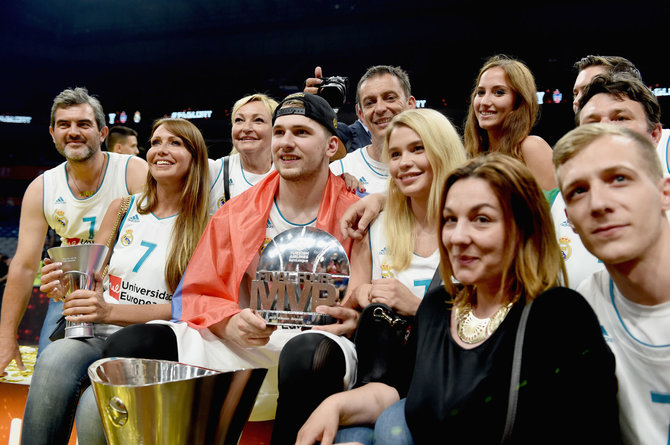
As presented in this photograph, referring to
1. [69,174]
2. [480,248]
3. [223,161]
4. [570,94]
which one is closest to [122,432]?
[480,248]

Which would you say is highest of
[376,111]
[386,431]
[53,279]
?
[376,111]

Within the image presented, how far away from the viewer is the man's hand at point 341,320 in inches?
63.1

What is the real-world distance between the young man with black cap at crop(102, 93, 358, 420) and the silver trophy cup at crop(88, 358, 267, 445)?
31cm

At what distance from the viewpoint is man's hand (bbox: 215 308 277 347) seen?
1.60 metres

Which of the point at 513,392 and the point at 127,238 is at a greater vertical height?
the point at 127,238

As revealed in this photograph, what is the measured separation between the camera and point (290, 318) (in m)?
1.59

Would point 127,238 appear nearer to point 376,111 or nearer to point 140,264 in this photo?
point 140,264

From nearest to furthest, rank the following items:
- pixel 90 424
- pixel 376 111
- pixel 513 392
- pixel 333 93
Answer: pixel 513 392 < pixel 90 424 < pixel 333 93 < pixel 376 111

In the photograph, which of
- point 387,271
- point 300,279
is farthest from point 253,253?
point 387,271

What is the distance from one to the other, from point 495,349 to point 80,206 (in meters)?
2.39

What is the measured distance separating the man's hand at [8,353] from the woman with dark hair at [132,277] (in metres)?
0.77

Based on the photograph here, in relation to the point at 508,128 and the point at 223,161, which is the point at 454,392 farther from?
the point at 223,161

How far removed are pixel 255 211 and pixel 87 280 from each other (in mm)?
634

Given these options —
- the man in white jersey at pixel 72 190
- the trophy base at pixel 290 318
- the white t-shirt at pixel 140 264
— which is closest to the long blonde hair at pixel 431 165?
the trophy base at pixel 290 318
